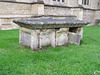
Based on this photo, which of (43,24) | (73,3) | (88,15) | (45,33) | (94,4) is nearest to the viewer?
(43,24)

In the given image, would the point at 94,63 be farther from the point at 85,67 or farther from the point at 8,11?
the point at 8,11

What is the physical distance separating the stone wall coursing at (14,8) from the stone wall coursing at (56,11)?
7.57 feet

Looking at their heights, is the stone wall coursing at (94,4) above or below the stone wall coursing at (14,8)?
above

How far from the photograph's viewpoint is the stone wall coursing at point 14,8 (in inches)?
406

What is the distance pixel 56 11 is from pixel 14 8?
5305 millimetres

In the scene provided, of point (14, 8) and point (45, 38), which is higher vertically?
point (14, 8)

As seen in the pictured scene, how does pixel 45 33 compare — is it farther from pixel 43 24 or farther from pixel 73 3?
pixel 73 3

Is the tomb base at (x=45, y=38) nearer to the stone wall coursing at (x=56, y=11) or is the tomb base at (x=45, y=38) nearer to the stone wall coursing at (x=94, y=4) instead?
the stone wall coursing at (x=56, y=11)

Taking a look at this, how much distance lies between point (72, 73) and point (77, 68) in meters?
0.32

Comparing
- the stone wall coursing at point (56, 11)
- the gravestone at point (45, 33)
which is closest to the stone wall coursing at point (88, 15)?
the stone wall coursing at point (56, 11)

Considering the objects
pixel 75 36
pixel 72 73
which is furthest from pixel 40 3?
pixel 72 73

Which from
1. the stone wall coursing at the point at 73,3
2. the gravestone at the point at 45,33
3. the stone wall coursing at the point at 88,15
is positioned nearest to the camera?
the gravestone at the point at 45,33

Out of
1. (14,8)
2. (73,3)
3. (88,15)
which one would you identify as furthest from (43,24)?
(88,15)

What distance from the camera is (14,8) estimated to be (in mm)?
10953
